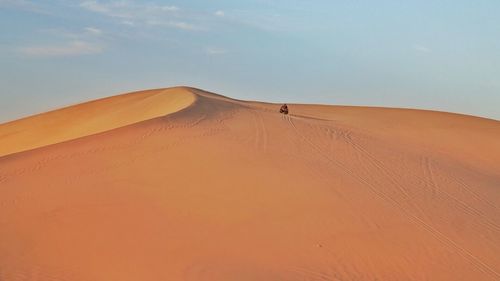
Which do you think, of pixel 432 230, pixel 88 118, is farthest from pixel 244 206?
pixel 88 118

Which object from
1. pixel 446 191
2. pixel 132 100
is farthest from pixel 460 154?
pixel 132 100

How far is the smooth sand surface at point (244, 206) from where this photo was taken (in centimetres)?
1034

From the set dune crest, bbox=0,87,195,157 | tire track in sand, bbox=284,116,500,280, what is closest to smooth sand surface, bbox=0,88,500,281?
tire track in sand, bbox=284,116,500,280

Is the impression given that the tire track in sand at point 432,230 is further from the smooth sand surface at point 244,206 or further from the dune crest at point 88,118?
the dune crest at point 88,118

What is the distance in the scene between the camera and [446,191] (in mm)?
15430

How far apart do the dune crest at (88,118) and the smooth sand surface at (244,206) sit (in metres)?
3.74

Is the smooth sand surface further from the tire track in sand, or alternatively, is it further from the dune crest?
the dune crest

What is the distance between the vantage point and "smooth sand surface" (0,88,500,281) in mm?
10336

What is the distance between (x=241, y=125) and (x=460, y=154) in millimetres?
6946

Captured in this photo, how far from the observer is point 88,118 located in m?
29.6

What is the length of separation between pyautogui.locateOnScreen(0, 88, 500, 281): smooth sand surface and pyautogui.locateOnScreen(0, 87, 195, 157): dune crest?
374cm

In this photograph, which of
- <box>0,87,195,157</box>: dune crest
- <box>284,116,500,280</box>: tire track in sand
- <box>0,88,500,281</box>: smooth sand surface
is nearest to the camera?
<box>0,88,500,281</box>: smooth sand surface

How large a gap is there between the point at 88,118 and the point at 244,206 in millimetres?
18602

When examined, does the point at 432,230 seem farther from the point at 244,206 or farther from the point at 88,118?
the point at 88,118
